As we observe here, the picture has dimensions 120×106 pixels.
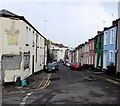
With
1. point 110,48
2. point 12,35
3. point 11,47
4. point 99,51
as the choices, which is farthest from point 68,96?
point 99,51

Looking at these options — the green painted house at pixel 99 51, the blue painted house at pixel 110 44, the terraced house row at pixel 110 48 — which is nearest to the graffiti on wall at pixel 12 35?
the terraced house row at pixel 110 48

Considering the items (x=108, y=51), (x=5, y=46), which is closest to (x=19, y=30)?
(x=5, y=46)

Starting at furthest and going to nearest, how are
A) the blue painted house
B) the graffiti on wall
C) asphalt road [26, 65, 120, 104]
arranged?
the blue painted house → the graffiti on wall → asphalt road [26, 65, 120, 104]

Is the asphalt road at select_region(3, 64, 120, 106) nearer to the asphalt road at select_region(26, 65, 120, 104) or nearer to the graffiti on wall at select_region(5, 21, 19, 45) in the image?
the asphalt road at select_region(26, 65, 120, 104)

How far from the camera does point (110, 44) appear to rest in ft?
74.4

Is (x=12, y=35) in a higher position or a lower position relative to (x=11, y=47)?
higher

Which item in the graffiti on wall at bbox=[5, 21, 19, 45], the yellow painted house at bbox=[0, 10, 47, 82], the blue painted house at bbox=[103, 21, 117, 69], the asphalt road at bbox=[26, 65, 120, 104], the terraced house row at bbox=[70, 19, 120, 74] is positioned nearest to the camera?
the asphalt road at bbox=[26, 65, 120, 104]

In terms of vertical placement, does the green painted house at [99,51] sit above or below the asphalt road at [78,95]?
above

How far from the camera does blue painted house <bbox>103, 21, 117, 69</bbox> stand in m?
21.3

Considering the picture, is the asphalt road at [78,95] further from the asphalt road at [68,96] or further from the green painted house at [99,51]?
the green painted house at [99,51]

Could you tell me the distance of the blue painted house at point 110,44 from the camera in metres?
21.3

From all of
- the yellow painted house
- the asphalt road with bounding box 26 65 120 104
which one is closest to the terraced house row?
the asphalt road with bounding box 26 65 120 104

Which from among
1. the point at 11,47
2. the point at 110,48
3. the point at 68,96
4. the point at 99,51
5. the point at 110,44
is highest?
the point at 110,44

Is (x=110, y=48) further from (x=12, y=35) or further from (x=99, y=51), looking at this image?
(x=12, y=35)
